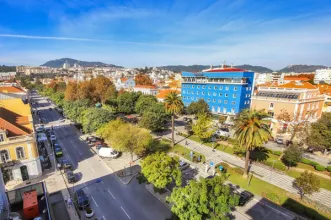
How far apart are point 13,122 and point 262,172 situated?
143 feet

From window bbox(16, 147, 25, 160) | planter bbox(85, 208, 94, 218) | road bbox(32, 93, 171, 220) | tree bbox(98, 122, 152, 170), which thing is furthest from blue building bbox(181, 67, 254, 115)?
window bbox(16, 147, 25, 160)

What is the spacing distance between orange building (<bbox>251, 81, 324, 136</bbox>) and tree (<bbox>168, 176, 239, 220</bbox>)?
3611 cm

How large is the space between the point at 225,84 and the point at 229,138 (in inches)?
1059

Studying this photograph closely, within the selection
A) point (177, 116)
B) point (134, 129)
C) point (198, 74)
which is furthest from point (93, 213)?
point (198, 74)

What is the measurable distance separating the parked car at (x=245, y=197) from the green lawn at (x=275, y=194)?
142 centimetres

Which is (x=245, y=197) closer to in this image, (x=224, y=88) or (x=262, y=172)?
(x=262, y=172)

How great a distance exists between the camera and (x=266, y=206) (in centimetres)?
2420

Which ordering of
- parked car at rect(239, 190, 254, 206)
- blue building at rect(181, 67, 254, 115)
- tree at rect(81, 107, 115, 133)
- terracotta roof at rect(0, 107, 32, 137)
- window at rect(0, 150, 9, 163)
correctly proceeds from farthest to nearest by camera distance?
blue building at rect(181, 67, 254, 115) → tree at rect(81, 107, 115, 133) → terracotta roof at rect(0, 107, 32, 137) → window at rect(0, 150, 9, 163) → parked car at rect(239, 190, 254, 206)

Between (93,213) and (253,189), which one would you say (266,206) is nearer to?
(253,189)

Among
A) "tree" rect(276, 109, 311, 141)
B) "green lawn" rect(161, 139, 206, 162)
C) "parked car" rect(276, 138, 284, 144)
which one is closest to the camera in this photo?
"green lawn" rect(161, 139, 206, 162)

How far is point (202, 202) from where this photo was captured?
17422 millimetres

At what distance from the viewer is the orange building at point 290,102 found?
161 ft

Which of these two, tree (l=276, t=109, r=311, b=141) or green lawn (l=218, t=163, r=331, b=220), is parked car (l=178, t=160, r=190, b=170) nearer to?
green lawn (l=218, t=163, r=331, b=220)

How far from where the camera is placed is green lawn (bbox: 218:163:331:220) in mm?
22720
